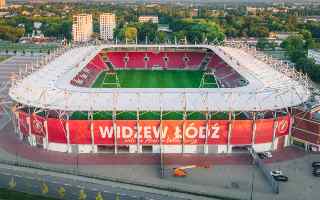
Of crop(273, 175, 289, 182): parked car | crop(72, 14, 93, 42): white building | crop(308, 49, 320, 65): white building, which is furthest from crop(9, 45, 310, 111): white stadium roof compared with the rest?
crop(72, 14, 93, 42): white building

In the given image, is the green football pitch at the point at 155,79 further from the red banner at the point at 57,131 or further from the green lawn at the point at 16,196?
the green lawn at the point at 16,196

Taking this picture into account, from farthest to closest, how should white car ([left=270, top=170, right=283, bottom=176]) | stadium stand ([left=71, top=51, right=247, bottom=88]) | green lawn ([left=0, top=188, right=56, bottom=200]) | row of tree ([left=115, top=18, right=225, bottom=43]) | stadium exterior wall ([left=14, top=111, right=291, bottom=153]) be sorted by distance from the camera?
row of tree ([left=115, top=18, right=225, bottom=43]) < stadium stand ([left=71, top=51, right=247, bottom=88]) < stadium exterior wall ([left=14, top=111, right=291, bottom=153]) < white car ([left=270, top=170, right=283, bottom=176]) < green lawn ([left=0, top=188, right=56, bottom=200])

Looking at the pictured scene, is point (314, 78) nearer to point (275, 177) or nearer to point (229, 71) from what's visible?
point (229, 71)

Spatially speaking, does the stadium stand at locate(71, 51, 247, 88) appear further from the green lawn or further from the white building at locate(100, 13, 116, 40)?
the white building at locate(100, 13, 116, 40)

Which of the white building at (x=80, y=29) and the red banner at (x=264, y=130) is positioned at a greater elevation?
the white building at (x=80, y=29)

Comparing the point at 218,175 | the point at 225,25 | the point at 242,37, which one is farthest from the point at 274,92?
the point at 225,25

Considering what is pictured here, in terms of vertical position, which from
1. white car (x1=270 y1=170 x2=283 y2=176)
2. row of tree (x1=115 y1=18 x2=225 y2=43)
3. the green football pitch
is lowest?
white car (x1=270 y1=170 x2=283 y2=176)

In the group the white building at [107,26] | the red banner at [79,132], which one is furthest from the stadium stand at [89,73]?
the white building at [107,26]

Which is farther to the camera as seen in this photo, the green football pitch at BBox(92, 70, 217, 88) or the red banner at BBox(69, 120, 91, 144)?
the green football pitch at BBox(92, 70, 217, 88)
